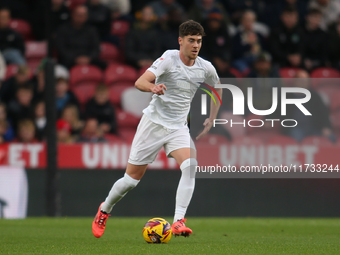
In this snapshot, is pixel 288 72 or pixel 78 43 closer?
pixel 78 43

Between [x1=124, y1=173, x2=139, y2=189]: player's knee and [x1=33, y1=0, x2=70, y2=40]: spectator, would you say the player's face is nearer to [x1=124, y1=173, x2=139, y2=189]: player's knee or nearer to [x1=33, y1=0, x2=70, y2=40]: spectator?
[x1=124, y1=173, x2=139, y2=189]: player's knee

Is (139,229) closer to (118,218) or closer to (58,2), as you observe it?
(118,218)

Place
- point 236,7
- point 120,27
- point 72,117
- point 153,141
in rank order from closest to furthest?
point 153,141
point 72,117
point 120,27
point 236,7

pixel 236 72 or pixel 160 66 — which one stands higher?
pixel 236 72

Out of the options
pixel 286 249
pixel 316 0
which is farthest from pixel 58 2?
pixel 286 249

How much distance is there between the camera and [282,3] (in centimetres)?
1358

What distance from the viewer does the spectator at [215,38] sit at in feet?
38.4

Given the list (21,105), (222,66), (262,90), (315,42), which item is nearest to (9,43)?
(21,105)

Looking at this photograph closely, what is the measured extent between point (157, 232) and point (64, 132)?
4.72 metres

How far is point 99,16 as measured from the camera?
12.1 meters

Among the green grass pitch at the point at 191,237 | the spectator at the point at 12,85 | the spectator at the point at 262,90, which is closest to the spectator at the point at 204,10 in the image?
the spectator at the point at 262,90

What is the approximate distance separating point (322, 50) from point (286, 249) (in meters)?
7.86

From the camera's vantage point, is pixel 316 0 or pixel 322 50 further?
pixel 316 0

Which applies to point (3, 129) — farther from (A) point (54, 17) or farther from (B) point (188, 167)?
(B) point (188, 167)
